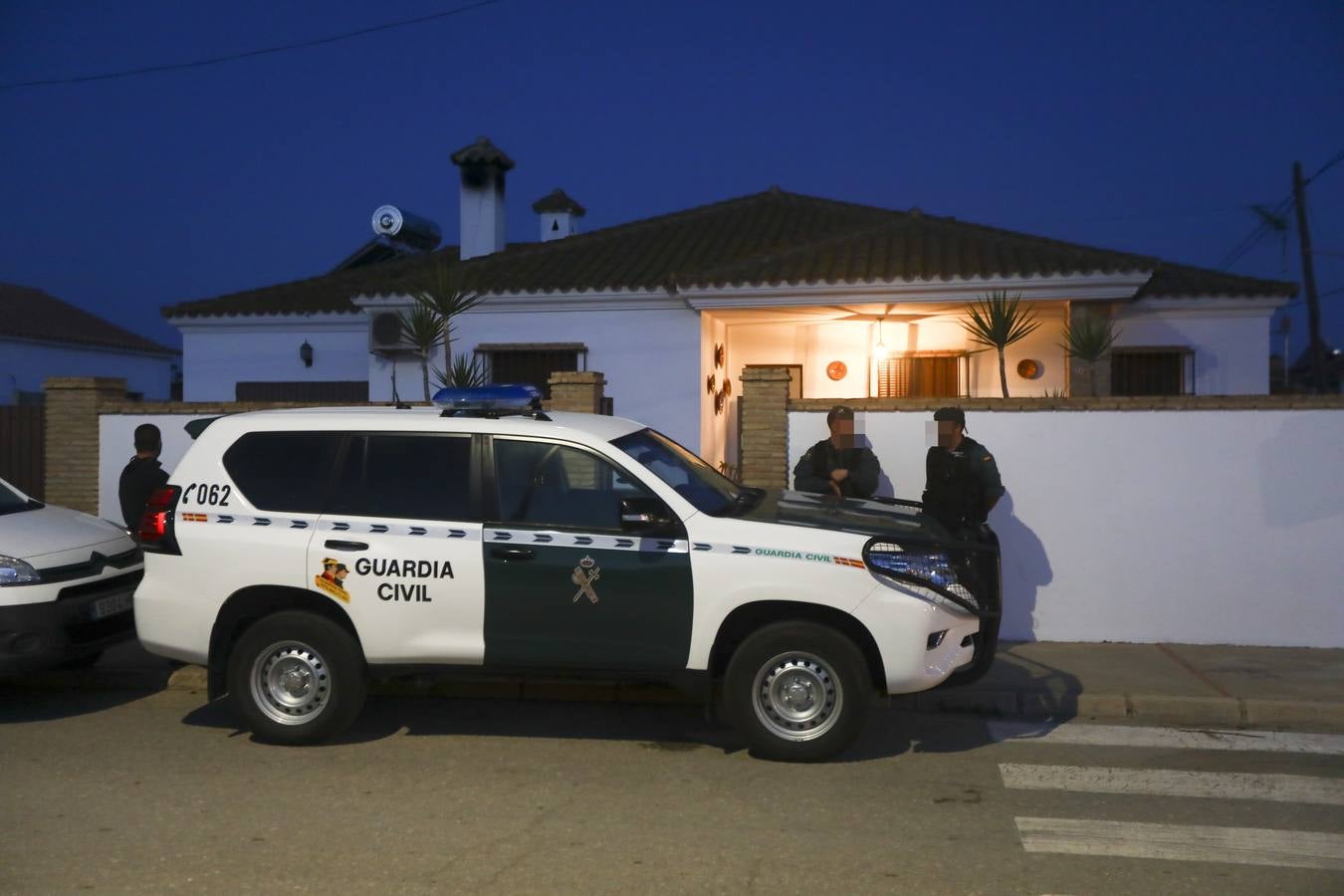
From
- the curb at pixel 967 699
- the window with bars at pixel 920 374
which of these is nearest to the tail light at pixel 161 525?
the curb at pixel 967 699

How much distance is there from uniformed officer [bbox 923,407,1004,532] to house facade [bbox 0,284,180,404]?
27.3m

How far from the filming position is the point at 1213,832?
515 cm

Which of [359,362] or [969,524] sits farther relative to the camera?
[359,362]

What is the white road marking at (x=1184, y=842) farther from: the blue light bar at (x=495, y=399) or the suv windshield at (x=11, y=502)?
the suv windshield at (x=11, y=502)

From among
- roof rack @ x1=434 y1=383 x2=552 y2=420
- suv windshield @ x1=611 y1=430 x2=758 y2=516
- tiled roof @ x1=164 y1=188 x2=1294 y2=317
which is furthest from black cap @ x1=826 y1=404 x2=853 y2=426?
tiled roof @ x1=164 y1=188 x2=1294 y2=317

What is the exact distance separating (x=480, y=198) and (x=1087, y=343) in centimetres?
1020

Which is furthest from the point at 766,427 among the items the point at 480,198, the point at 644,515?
the point at 480,198

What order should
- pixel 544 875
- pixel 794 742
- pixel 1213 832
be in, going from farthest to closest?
1. pixel 794 742
2. pixel 1213 832
3. pixel 544 875

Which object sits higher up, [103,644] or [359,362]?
[359,362]

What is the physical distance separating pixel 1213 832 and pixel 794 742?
2.02m

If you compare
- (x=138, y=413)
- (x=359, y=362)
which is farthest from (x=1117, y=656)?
(x=359, y=362)

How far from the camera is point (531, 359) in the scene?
1570 centimetres

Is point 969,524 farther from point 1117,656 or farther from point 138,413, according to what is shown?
point 138,413

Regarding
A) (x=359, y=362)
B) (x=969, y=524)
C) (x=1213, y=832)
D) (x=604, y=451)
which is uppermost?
(x=359, y=362)
